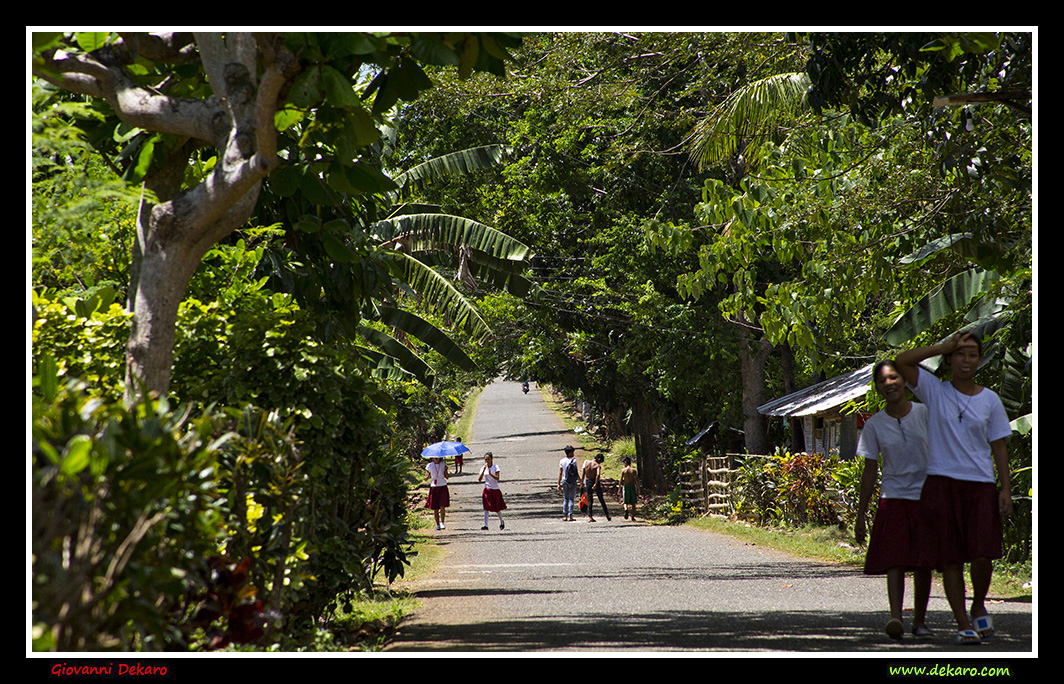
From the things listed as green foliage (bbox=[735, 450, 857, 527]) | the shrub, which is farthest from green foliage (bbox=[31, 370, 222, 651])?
the shrub

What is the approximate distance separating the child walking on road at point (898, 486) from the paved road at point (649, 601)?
367 millimetres

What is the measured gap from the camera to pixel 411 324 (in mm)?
16438

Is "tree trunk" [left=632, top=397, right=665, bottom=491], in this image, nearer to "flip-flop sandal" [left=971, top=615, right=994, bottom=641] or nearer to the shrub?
the shrub

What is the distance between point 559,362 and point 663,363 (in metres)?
5.12

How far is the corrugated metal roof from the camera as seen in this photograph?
18.5 meters

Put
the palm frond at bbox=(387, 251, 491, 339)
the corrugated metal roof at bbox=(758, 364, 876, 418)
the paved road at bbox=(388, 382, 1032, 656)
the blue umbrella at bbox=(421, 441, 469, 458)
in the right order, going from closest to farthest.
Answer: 1. the paved road at bbox=(388, 382, 1032, 656)
2. the palm frond at bbox=(387, 251, 491, 339)
3. the corrugated metal roof at bbox=(758, 364, 876, 418)
4. the blue umbrella at bbox=(421, 441, 469, 458)

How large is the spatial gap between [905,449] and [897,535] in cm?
53

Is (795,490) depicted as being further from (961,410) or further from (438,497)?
(961,410)

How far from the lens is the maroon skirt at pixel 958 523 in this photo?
6.63 metres

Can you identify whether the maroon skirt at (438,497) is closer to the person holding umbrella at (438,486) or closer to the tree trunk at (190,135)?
the person holding umbrella at (438,486)

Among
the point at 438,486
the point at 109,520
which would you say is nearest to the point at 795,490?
the point at 438,486

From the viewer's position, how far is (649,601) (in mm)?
10016

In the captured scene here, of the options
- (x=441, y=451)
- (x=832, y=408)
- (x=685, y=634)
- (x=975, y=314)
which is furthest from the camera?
(x=441, y=451)

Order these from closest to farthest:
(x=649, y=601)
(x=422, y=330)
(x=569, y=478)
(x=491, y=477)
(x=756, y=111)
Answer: (x=649, y=601) → (x=756, y=111) → (x=422, y=330) → (x=491, y=477) → (x=569, y=478)
